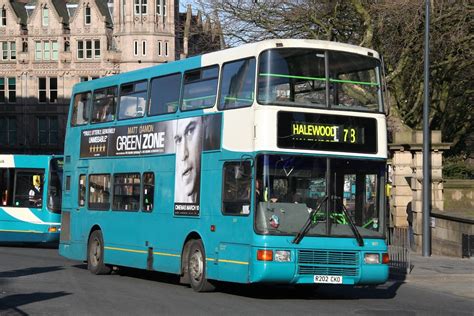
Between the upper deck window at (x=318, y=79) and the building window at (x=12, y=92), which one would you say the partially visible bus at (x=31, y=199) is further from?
the building window at (x=12, y=92)

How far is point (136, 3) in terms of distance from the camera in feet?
295

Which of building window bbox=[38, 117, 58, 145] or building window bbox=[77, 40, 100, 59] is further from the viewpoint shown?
building window bbox=[77, 40, 100, 59]

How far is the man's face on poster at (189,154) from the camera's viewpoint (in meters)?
16.6

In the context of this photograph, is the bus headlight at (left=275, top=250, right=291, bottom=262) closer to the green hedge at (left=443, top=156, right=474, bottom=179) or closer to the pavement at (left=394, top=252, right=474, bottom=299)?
the pavement at (left=394, top=252, right=474, bottom=299)

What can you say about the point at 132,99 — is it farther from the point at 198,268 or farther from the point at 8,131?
the point at 8,131

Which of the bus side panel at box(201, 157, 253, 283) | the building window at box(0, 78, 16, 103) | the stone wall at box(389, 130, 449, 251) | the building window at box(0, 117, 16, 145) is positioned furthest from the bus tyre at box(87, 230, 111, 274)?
the building window at box(0, 78, 16, 103)

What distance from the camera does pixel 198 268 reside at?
1627 cm

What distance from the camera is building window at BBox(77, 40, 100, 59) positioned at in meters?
89.7

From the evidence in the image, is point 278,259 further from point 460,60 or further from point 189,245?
point 460,60

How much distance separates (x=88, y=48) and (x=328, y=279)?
78080mm

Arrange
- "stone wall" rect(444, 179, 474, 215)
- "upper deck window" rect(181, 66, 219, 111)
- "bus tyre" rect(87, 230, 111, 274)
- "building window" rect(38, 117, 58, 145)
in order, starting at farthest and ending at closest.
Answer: "building window" rect(38, 117, 58, 145)
"stone wall" rect(444, 179, 474, 215)
"bus tyre" rect(87, 230, 111, 274)
"upper deck window" rect(181, 66, 219, 111)

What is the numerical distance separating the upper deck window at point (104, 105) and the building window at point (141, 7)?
70242mm

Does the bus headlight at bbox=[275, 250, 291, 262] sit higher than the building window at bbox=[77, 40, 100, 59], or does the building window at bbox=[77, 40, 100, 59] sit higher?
the building window at bbox=[77, 40, 100, 59]

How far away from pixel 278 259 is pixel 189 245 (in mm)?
2806
